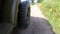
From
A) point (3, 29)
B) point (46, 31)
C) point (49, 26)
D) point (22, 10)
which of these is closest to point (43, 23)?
point (49, 26)

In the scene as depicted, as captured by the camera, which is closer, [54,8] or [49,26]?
[49,26]

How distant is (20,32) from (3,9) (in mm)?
1888

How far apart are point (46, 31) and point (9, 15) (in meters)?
2.16

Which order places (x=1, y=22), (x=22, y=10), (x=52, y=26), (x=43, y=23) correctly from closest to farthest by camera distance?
1. (x=1, y=22)
2. (x=22, y=10)
3. (x=52, y=26)
4. (x=43, y=23)

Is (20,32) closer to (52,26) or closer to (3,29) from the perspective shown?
(52,26)

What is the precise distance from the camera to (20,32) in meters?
5.26

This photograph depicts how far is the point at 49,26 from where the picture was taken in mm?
5945

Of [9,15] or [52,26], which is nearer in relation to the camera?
[9,15]

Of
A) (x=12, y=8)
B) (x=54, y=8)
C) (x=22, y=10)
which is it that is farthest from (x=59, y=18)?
(x=12, y=8)

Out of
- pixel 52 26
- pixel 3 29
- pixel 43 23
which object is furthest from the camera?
pixel 43 23

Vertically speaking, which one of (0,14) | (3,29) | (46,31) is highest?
(0,14)

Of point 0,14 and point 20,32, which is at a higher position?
point 0,14

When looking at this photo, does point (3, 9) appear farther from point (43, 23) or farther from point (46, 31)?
point (43, 23)

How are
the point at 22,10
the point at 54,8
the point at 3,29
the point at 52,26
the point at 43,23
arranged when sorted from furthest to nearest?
the point at 54,8
the point at 43,23
the point at 52,26
the point at 22,10
the point at 3,29
